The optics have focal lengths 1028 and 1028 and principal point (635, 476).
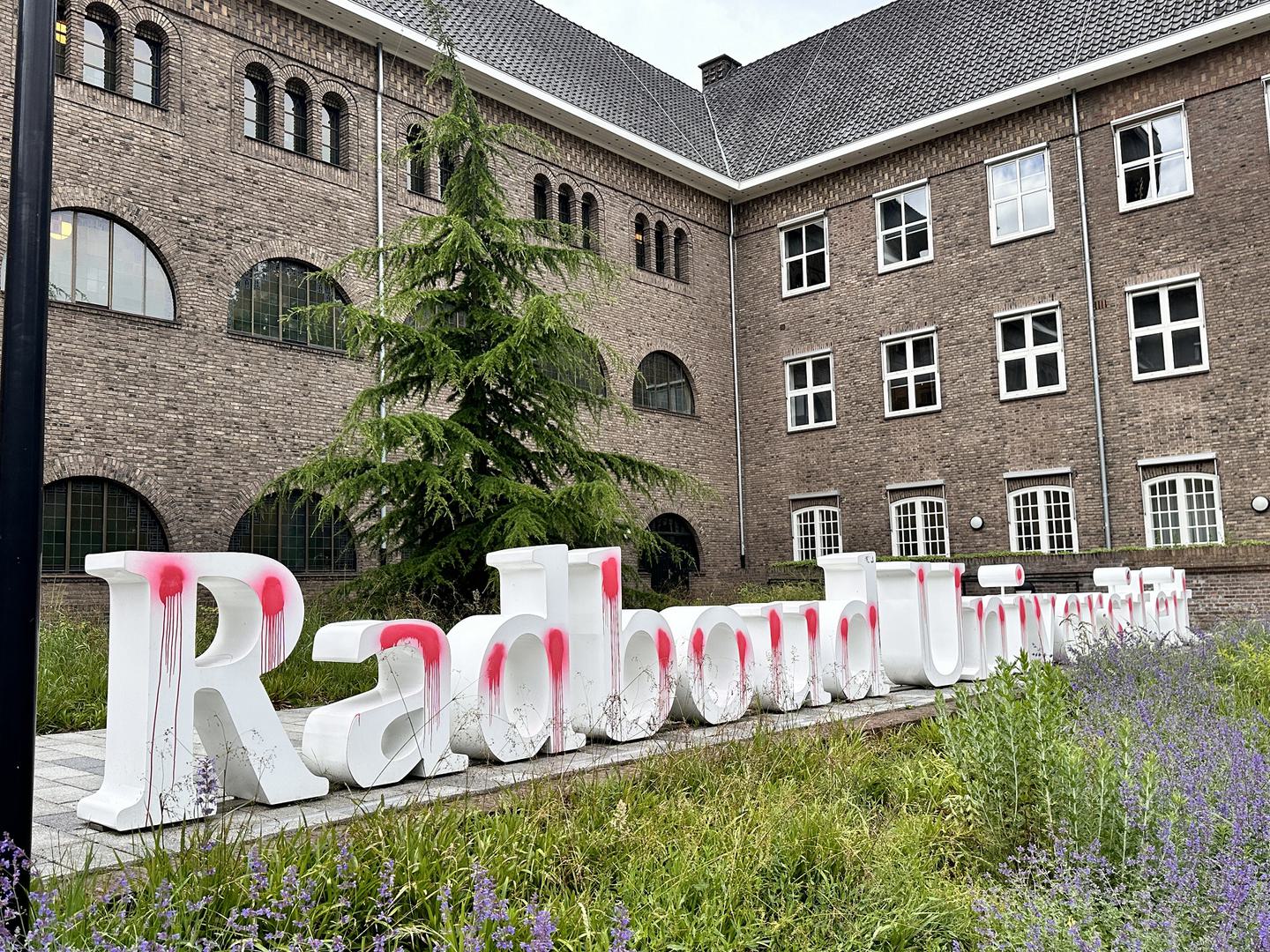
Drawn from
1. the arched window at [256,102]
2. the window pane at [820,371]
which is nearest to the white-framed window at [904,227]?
Result: the window pane at [820,371]

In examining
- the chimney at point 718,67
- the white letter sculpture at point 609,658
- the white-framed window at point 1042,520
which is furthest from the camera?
the chimney at point 718,67

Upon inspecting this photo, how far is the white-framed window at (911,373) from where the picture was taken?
2266 cm

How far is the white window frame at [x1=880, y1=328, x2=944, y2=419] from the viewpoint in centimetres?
2250

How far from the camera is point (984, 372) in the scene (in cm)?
2184

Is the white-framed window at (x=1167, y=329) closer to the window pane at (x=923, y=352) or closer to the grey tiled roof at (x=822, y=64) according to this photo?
the window pane at (x=923, y=352)

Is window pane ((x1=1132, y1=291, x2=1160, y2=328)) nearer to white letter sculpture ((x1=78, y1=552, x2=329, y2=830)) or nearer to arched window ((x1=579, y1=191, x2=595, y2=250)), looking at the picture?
arched window ((x1=579, y1=191, x2=595, y2=250))

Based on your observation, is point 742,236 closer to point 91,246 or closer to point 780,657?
point 91,246

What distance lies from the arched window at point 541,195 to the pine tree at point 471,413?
9.08 metres

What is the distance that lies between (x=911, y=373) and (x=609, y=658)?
59.0 ft

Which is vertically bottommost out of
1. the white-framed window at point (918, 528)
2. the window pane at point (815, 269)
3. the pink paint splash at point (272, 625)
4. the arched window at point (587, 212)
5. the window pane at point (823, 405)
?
the pink paint splash at point (272, 625)

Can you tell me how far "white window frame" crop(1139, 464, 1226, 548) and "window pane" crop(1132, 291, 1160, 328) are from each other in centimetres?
298

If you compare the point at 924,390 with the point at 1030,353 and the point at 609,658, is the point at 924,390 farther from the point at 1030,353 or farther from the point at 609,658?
the point at 609,658

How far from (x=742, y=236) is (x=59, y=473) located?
17.4 metres

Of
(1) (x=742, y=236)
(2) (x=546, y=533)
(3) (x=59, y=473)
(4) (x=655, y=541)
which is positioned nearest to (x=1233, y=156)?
(1) (x=742, y=236)
